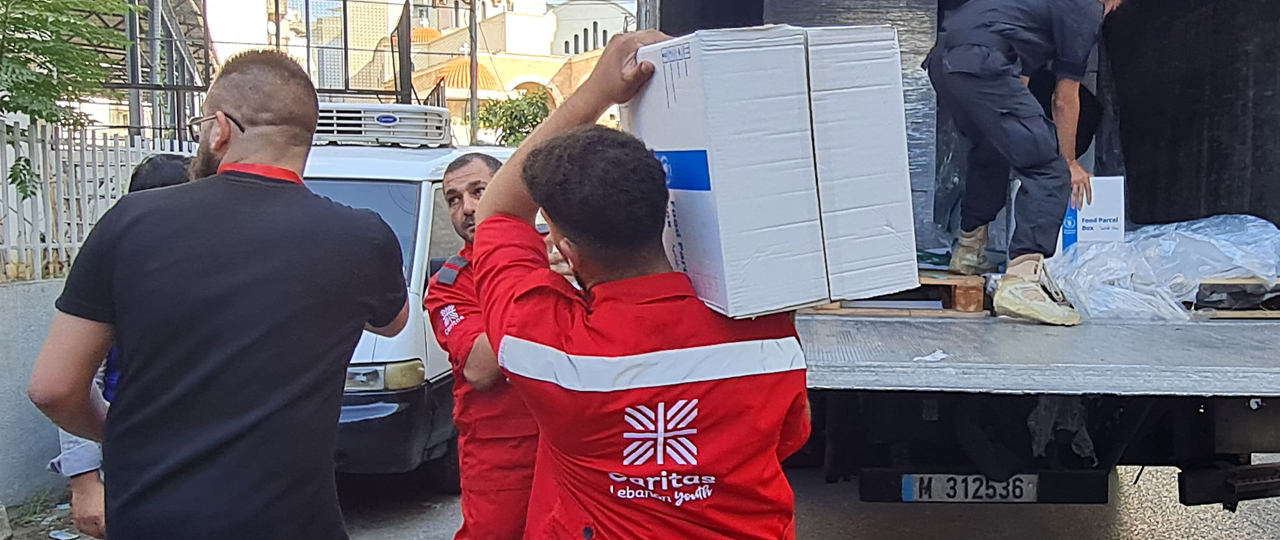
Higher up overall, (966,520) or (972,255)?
(972,255)

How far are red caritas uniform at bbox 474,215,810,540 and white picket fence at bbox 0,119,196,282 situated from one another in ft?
16.3

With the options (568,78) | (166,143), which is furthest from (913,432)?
(568,78)

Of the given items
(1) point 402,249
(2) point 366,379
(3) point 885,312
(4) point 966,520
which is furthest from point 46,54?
(4) point 966,520

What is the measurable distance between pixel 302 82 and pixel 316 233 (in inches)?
13.2

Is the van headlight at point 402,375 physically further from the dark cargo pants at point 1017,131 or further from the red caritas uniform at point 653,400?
the red caritas uniform at point 653,400

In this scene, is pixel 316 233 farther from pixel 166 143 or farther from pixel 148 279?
pixel 166 143

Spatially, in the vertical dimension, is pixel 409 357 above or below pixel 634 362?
below

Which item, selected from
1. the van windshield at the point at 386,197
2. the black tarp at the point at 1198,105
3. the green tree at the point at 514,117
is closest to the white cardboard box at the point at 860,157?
the black tarp at the point at 1198,105

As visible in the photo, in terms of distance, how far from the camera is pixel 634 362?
5.96 ft

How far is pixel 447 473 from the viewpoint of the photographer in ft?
19.9

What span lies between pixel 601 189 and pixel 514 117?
2736 cm

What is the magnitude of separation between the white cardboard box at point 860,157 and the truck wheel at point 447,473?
14.1 ft

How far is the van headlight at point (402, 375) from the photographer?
5164mm

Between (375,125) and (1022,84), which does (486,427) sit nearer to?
(1022,84)
